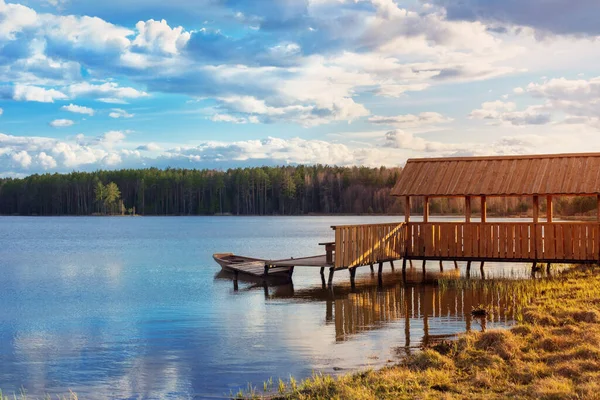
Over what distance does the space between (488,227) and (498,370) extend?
14.9 meters

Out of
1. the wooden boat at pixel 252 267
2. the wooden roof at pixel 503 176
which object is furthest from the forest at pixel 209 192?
the wooden roof at pixel 503 176

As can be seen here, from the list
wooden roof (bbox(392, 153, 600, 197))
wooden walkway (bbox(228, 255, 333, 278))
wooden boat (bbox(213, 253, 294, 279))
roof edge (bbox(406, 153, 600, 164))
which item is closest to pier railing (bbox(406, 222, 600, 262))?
wooden roof (bbox(392, 153, 600, 197))

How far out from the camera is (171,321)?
18.5 metres

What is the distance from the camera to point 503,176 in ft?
80.5

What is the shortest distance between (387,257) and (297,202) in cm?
11802

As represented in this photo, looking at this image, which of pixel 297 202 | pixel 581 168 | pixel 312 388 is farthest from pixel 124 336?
pixel 297 202

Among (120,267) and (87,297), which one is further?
(120,267)

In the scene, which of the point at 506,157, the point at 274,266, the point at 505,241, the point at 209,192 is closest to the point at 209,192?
the point at 209,192

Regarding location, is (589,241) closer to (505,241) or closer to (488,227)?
(505,241)

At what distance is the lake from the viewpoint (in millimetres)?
12172

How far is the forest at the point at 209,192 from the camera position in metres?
137

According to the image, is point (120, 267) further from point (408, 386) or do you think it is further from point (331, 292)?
point (408, 386)

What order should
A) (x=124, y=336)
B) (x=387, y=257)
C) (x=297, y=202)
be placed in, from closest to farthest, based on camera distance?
(x=124, y=336) → (x=387, y=257) → (x=297, y=202)

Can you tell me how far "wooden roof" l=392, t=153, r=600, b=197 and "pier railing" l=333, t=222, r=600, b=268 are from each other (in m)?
1.24
